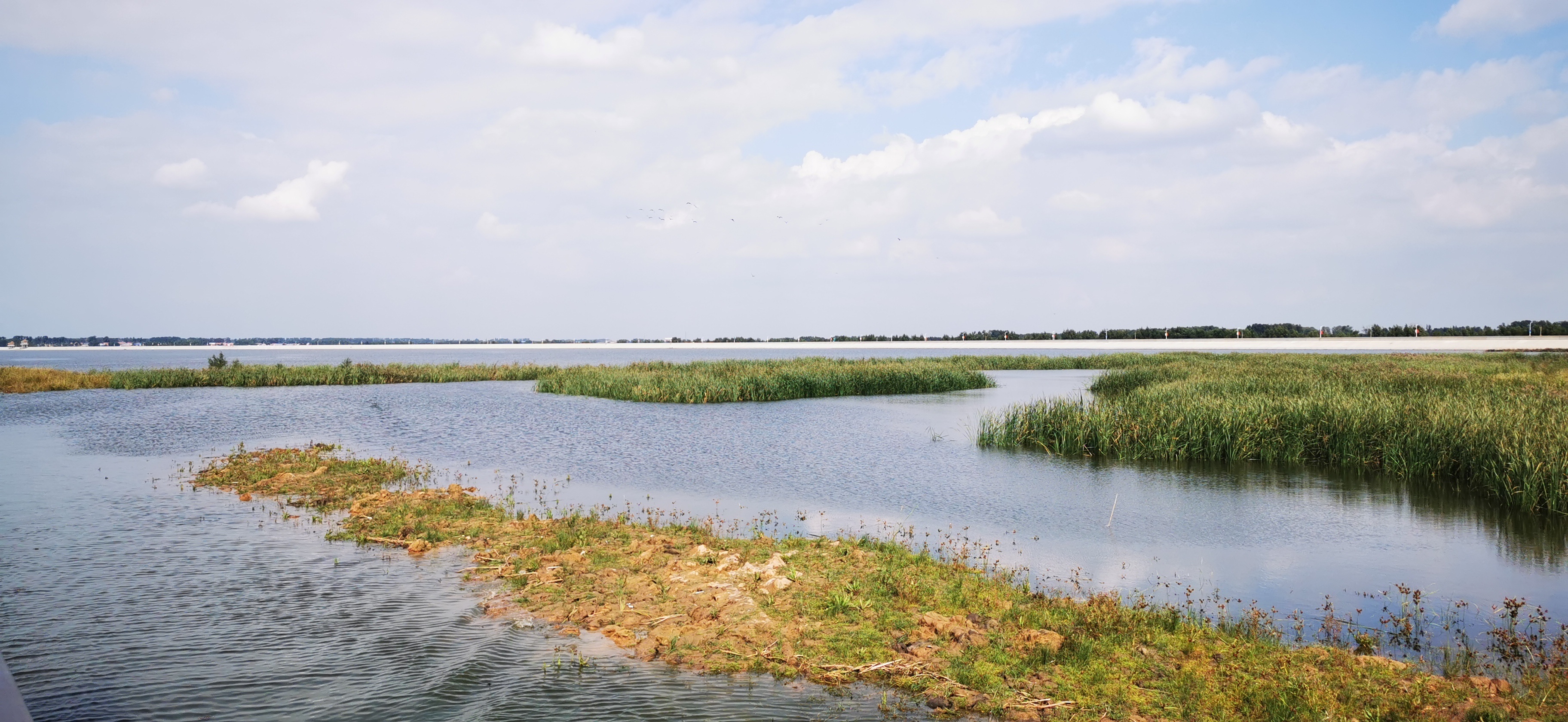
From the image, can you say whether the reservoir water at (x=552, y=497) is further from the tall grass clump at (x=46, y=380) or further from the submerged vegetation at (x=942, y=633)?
the tall grass clump at (x=46, y=380)

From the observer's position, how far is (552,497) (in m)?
19.2

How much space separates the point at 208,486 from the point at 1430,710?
2410 centimetres

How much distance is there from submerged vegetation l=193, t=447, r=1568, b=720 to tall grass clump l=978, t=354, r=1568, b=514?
10.7 metres

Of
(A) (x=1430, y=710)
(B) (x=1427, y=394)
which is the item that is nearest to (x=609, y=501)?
(A) (x=1430, y=710)

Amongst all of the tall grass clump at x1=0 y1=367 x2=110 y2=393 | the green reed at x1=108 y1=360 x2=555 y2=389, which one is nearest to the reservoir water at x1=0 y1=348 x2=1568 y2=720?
the green reed at x1=108 y1=360 x2=555 y2=389

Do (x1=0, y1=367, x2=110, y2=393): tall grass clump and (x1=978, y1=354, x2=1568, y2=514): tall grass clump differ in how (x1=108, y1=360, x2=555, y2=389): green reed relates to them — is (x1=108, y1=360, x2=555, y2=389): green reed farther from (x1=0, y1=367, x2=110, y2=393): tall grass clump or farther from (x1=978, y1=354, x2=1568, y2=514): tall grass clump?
(x1=978, y1=354, x2=1568, y2=514): tall grass clump

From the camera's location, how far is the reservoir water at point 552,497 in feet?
27.8

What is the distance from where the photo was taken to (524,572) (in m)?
12.5

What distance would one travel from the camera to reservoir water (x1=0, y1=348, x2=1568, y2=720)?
8.47 metres

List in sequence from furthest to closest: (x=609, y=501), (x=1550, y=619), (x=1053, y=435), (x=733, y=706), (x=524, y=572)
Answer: (x=1053, y=435), (x=609, y=501), (x=524, y=572), (x=1550, y=619), (x=733, y=706)

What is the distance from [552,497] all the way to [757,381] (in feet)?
104

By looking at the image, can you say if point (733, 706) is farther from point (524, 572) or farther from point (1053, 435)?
point (1053, 435)

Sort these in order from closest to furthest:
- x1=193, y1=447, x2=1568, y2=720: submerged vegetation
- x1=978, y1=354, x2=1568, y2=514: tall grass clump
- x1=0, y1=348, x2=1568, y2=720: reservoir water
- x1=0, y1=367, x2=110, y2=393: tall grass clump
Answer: x1=193, y1=447, x2=1568, y2=720: submerged vegetation
x1=0, y1=348, x2=1568, y2=720: reservoir water
x1=978, y1=354, x2=1568, y2=514: tall grass clump
x1=0, y1=367, x2=110, y2=393: tall grass clump

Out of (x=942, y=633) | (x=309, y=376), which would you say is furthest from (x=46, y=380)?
(x=942, y=633)
